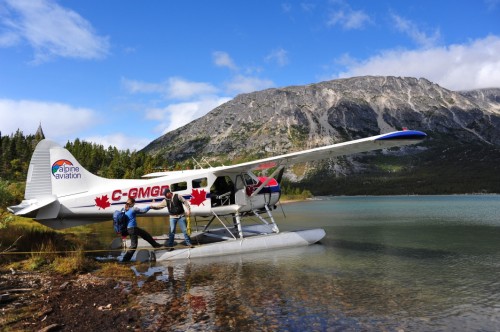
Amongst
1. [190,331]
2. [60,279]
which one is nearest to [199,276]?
[60,279]

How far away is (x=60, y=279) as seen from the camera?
9352mm

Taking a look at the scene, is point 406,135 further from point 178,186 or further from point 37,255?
point 37,255

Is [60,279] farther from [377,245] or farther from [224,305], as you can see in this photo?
[377,245]

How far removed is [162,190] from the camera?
45.6 feet

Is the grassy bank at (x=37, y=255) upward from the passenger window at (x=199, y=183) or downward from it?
downward

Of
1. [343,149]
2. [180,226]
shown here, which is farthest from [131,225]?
[343,149]

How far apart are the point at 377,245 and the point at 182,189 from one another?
30.7ft

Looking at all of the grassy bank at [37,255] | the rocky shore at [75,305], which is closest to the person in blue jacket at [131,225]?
the grassy bank at [37,255]

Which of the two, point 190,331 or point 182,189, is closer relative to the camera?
point 190,331

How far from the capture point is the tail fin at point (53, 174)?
12.8 m

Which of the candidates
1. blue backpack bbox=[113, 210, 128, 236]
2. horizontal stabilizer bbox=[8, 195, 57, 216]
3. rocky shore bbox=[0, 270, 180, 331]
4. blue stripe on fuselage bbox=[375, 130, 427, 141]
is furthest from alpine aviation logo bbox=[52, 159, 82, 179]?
blue stripe on fuselage bbox=[375, 130, 427, 141]

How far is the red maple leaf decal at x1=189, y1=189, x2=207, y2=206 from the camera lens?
1446 centimetres

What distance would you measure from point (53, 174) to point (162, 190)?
3823mm

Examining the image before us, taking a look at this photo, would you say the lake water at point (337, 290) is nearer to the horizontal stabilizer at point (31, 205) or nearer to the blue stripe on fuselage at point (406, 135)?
the horizontal stabilizer at point (31, 205)
